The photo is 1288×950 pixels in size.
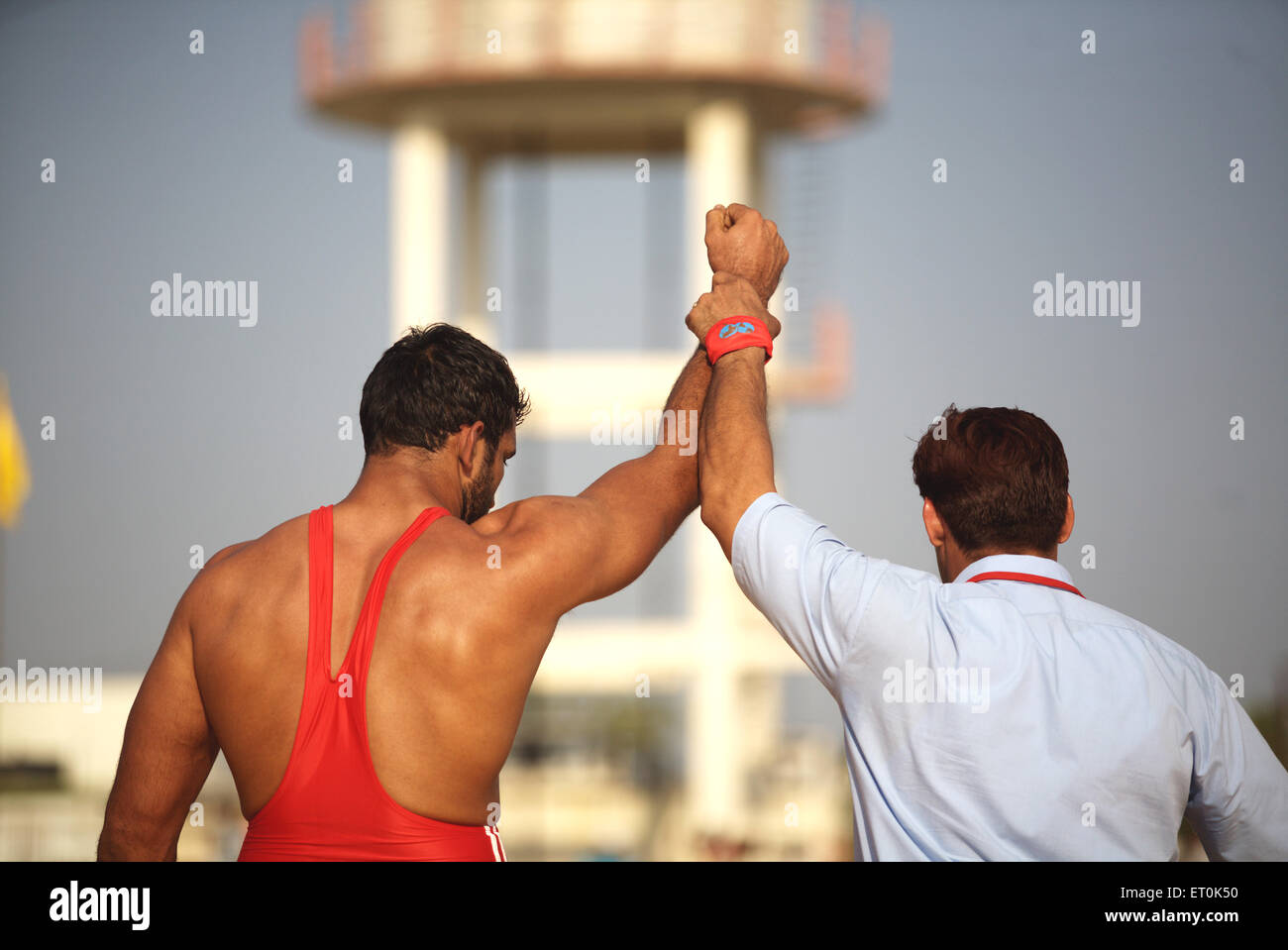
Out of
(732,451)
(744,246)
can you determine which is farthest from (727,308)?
(732,451)

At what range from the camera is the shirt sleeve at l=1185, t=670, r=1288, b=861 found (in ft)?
6.78

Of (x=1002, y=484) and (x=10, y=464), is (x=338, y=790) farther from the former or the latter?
(x=10, y=464)

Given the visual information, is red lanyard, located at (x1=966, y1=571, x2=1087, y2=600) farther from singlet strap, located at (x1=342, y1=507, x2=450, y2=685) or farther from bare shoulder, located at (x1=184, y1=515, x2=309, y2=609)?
bare shoulder, located at (x1=184, y1=515, x2=309, y2=609)

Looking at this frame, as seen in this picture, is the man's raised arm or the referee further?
the man's raised arm

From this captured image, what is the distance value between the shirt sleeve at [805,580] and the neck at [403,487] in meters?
0.55

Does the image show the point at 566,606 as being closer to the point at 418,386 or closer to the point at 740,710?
the point at 418,386

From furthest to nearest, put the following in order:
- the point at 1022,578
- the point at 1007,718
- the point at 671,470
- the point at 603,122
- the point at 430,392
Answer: the point at 603,122 < the point at 671,470 < the point at 430,392 < the point at 1022,578 < the point at 1007,718

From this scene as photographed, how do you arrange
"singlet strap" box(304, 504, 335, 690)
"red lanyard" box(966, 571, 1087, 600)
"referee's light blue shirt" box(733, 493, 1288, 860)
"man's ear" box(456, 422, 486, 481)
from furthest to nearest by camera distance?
"man's ear" box(456, 422, 486, 481) → "singlet strap" box(304, 504, 335, 690) → "red lanyard" box(966, 571, 1087, 600) → "referee's light blue shirt" box(733, 493, 1288, 860)

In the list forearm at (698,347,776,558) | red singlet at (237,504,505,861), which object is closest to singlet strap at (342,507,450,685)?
red singlet at (237,504,505,861)

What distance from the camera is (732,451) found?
7.48 ft

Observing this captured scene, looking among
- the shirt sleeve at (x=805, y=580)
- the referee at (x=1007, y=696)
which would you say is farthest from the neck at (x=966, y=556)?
the shirt sleeve at (x=805, y=580)

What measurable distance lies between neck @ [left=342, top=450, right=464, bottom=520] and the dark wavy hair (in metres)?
0.03

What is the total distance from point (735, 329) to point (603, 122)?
13.6 metres
